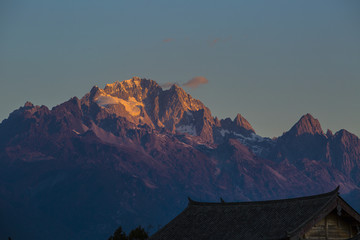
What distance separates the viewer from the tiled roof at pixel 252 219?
196 ft

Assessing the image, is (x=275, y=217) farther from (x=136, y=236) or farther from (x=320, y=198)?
(x=136, y=236)

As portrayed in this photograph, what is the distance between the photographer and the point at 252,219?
6600 cm

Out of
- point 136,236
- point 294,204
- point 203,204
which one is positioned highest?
point 136,236

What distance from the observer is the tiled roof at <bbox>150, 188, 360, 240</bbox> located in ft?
196

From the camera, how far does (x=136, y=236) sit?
12100 cm

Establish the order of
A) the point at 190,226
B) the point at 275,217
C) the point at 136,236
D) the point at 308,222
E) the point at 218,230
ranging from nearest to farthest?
the point at 308,222 < the point at 275,217 < the point at 218,230 < the point at 190,226 < the point at 136,236

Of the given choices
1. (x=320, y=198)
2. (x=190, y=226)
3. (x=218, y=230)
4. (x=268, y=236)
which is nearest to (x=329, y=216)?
(x=320, y=198)

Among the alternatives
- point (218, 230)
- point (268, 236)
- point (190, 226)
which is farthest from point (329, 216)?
point (190, 226)

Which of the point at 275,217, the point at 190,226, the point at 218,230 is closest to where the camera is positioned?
the point at 275,217

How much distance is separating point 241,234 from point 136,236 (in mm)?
58579

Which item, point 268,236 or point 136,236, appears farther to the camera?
point 136,236

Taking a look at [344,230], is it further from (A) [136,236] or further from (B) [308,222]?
(A) [136,236]

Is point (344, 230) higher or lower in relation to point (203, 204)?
lower

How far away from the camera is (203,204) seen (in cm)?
7612
